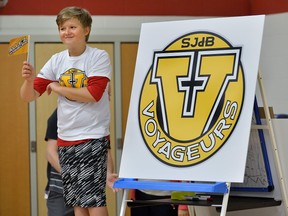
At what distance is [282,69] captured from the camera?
654 cm

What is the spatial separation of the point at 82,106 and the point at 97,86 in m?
0.13

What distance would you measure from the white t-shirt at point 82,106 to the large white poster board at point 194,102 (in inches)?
13.3

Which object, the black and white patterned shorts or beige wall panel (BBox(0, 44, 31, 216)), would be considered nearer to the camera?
the black and white patterned shorts

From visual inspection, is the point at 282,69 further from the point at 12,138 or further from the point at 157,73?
the point at 157,73

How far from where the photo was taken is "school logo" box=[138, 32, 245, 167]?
351 cm

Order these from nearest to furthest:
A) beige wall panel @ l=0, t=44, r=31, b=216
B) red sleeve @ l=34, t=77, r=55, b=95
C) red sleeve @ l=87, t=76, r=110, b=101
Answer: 1. red sleeve @ l=87, t=76, r=110, b=101
2. red sleeve @ l=34, t=77, r=55, b=95
3. beige wall panel @ l=0, t=44, r=31, b=216

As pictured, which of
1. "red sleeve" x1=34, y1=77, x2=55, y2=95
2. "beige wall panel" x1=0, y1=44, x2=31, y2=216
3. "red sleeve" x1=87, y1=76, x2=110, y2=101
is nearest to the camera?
"red sleeve" x1=87, y1=76, x2=110, y2=101

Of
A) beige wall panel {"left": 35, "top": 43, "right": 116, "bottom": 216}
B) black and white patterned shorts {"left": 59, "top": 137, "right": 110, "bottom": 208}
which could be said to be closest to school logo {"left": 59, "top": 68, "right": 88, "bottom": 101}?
black and white patterned shorts {"left": 59, "top": 137, "right": 110, "bottom": 208}

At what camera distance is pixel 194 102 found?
3.59 meters

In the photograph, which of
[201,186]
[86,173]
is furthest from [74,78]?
[201,186]

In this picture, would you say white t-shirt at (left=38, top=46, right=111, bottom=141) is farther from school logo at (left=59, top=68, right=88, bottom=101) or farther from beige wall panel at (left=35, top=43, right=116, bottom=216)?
beige wall panel at (left=35, top=43, right=116, bottom=216)

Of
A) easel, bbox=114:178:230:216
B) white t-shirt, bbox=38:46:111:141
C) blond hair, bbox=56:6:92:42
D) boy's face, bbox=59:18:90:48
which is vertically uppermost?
blond hair, bbox=56:6:92:42

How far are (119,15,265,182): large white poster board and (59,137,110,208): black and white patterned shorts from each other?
1.07ft

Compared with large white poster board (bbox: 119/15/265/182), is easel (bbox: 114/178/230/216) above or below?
below
